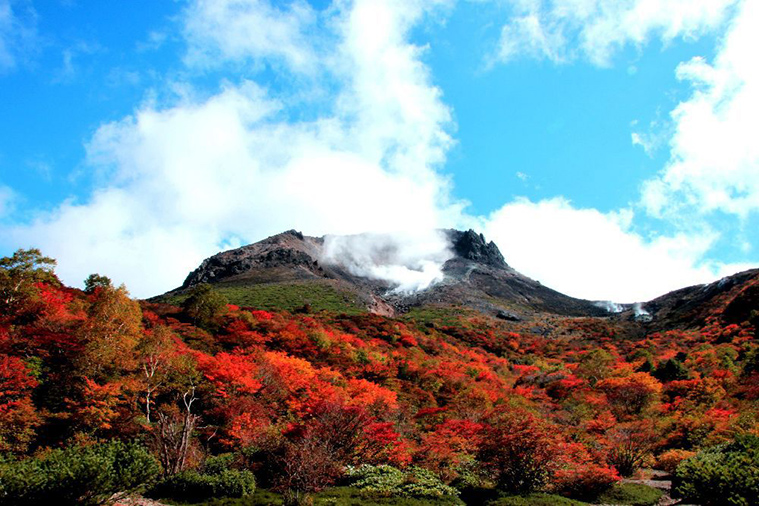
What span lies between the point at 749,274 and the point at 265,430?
109440 millimetres

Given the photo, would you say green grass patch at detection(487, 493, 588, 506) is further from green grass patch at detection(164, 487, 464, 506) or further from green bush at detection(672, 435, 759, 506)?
green bush at detection(672, 435, 759, 506)

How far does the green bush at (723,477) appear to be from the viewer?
14.8m

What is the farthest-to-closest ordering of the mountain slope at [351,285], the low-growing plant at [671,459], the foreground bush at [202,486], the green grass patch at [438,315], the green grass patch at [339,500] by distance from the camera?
the green grass patch at [438,315] < the mountain slope at [351,285] < the low-growing plant at [671,459] < the foreground bush at [202,486] < the green grass patch at [339,500]

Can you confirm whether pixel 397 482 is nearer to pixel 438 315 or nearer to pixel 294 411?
pixel 294 411

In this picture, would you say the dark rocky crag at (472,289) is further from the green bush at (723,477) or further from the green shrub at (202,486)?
the green shrub at (202,486)

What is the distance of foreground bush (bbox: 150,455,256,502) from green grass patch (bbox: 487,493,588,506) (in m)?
9.21

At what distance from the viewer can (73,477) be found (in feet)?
38.2

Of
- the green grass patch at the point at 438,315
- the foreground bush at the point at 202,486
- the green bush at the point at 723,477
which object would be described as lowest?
the foreground bush at the point at 202,486

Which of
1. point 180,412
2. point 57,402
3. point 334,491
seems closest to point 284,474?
point 334,491

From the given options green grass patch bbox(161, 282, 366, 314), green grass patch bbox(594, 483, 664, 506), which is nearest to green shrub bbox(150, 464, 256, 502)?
green grass patch bbox(594, 483, 664, 506)

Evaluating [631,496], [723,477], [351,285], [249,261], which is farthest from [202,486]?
[249,261]

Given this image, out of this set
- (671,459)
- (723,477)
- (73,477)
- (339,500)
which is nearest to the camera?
(73,477)

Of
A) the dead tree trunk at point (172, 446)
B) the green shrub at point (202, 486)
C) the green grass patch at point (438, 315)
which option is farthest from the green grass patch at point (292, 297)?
the green shrub at point (202, 486)

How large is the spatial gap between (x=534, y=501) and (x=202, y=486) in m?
12.3
